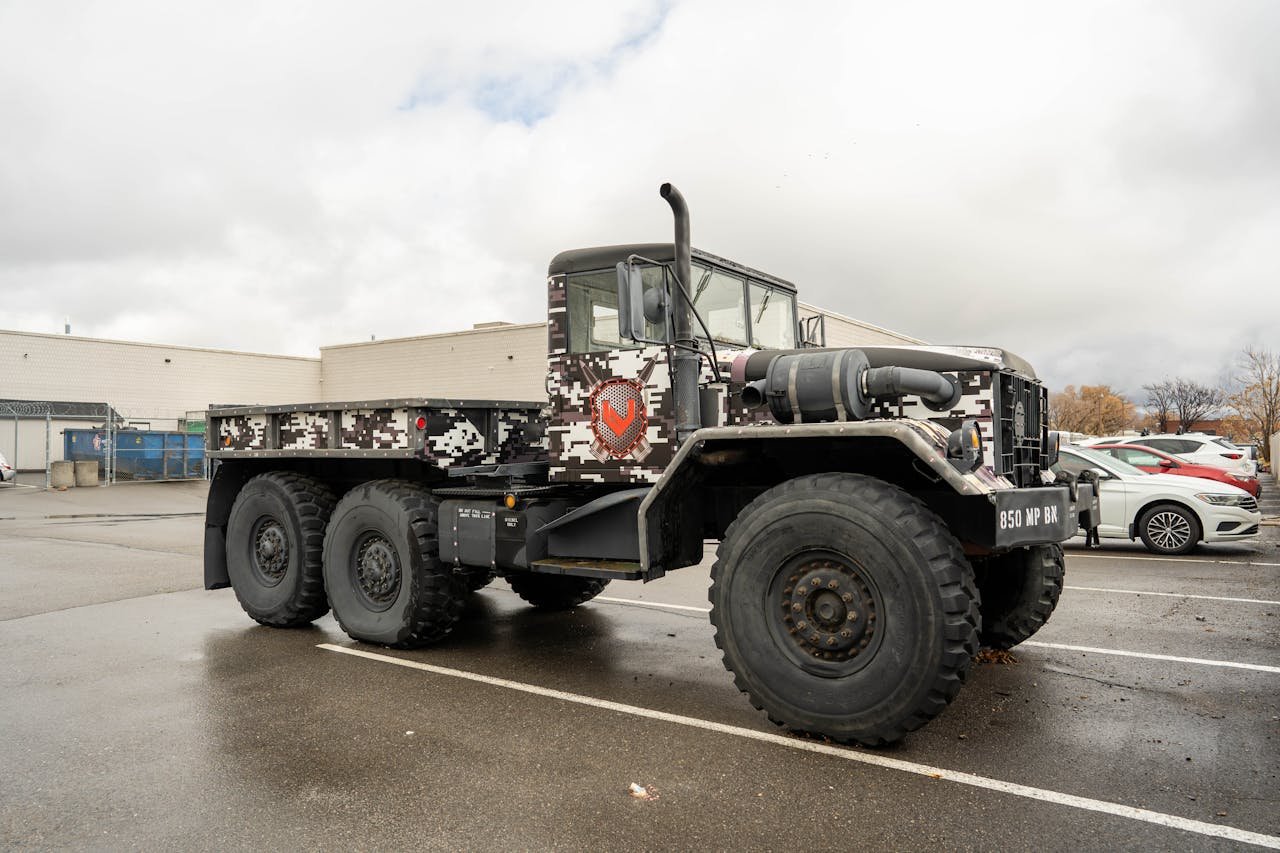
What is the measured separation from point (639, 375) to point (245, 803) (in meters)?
3.18

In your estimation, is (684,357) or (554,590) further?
(554,590)

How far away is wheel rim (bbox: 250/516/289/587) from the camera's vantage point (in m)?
7.39

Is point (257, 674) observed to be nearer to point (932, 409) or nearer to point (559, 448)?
point (559, 448)

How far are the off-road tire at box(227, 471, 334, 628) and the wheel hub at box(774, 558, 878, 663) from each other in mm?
4358

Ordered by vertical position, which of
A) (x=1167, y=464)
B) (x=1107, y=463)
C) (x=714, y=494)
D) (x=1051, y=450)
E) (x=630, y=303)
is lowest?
(x=1167, y=464)

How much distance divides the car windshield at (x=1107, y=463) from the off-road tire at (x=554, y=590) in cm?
798

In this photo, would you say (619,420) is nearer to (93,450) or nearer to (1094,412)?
(93,450)

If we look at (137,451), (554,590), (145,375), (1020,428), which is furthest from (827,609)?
(145,375)

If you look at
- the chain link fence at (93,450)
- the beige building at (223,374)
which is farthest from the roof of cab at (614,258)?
the beige building at (223,374)

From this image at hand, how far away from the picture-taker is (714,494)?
5617mm

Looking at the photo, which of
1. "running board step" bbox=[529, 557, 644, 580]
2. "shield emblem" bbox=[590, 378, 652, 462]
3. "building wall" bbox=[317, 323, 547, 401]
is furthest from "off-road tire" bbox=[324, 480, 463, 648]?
"building wall" bbox=[317, 323, 547, 401]

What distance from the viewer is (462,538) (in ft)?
20.2

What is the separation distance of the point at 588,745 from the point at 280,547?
414 centimetres

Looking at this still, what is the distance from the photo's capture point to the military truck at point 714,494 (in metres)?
4.18
